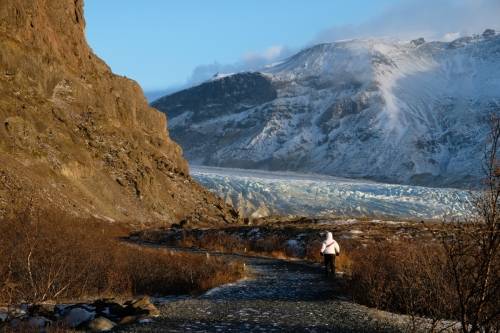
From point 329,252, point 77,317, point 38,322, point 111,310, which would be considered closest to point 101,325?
point 77,317

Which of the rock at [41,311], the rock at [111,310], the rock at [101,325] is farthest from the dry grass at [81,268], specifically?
the rock at [101,325]

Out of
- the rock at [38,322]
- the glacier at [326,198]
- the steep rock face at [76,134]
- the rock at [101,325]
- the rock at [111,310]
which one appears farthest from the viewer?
the glacier at [326,198]

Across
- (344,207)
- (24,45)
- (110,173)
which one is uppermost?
(24,45)

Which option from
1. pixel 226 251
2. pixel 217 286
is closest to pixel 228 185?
pixel 226 251

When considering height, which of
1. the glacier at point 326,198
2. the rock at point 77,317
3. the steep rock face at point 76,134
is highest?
the steep rock face at point 76,134

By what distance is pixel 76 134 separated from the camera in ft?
167

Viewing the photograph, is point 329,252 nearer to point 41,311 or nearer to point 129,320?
point 129,320

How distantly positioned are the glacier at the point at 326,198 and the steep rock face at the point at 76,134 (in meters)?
28.1

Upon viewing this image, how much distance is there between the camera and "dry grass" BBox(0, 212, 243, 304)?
45.6 feet

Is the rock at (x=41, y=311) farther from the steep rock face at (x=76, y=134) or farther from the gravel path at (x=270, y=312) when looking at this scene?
the steep rock face at (x=76, y=134)

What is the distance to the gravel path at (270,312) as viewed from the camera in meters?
10.4

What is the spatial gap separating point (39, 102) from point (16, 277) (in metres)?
36.9

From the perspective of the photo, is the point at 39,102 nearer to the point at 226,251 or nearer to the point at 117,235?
the point at 117,235

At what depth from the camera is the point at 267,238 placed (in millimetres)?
35406
